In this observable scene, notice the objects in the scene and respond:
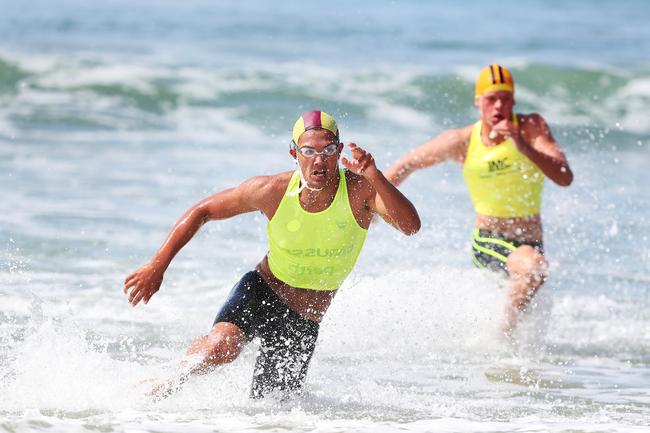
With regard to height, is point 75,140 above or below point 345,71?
below

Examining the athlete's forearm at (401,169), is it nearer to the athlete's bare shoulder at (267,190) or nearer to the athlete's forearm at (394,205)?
the athlete's bare shoulder at (267,190)

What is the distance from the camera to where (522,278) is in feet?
27.5

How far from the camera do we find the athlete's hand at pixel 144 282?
586cm

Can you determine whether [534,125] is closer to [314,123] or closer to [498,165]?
[498,165]

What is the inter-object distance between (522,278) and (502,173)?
0.88 metres

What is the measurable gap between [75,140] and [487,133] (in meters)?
9.60

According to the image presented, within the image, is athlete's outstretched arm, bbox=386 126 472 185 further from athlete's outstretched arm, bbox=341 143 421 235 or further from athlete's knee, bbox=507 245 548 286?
athlete's outstretched arm, bbox=341 143 421 235

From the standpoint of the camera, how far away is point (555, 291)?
10008 mm

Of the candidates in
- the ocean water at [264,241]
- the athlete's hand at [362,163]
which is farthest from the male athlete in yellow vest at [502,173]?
the athlete's hand at [362,163]

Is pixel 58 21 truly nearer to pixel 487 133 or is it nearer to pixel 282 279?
pixel 487 133

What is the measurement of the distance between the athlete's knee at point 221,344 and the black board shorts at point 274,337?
0.13 m

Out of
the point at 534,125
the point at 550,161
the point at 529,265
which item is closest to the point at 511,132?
the point at 550,161

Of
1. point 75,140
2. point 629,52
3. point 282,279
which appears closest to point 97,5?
point 629,52

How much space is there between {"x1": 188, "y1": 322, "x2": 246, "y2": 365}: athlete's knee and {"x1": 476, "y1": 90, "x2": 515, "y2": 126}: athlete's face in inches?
129
